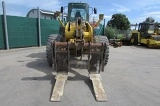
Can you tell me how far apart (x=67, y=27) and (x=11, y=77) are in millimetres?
2788

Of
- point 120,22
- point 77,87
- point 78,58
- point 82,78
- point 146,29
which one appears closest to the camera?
point 77,87

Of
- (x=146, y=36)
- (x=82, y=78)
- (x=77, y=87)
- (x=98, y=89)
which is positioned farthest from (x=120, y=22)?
(x=98, y=89)

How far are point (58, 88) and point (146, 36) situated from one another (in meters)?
15.1

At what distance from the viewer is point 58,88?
489 centimetres

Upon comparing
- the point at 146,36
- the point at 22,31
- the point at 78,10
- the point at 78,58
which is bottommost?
the point at 78,58

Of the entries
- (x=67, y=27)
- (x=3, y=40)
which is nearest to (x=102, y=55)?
(x=67, y=27)

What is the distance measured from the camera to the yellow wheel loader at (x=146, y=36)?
1678cm

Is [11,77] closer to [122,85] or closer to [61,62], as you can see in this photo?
[61,62]

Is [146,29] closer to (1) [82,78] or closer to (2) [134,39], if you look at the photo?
(2) [134,39]

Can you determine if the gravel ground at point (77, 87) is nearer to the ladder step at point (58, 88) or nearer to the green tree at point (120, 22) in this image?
the ladder step at point (58, 88)

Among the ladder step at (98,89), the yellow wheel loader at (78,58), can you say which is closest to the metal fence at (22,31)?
the yellow wheel loader at (78,58)

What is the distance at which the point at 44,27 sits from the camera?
54.5ft

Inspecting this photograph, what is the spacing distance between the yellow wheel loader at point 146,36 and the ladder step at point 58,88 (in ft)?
42.4

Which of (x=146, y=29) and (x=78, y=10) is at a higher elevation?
(x=78, y=10)
